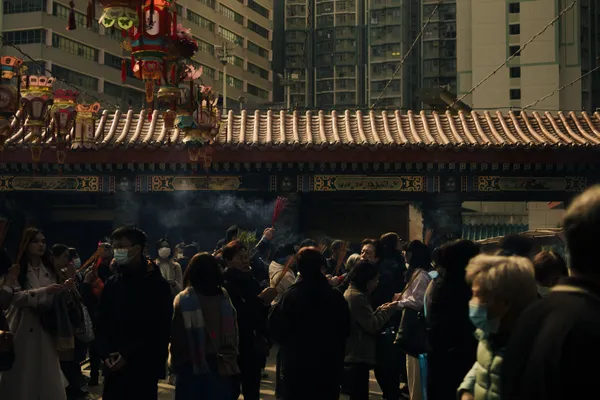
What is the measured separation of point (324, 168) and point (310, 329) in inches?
401

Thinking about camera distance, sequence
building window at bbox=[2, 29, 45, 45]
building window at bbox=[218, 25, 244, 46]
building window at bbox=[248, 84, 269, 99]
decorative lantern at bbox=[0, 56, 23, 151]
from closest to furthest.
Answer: decorative lantern at bbox=[0, 56, 23, 151]
building window at bbox=[2, 29, 45, 45]
building window at bbox=[218, 25, 244, 46]
building window at bbox=[248, 84, 269, 99]

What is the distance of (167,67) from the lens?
10297mm

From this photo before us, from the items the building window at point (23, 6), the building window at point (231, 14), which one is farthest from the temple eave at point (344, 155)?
the building window at point (231, 14)

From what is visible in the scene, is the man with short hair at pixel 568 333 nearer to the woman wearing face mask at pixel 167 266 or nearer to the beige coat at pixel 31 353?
the beige coat at pixel 31 353

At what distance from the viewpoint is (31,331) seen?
6824 mm

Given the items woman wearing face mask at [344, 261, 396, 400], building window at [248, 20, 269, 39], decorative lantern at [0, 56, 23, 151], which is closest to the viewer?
woman wearing face mask at [344, 261, 396, 400]

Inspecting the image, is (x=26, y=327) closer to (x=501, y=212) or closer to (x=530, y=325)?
(x=530, y=325)

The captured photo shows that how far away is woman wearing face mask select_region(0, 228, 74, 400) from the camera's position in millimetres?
6688

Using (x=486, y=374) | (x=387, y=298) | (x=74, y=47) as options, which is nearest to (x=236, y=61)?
(x=74, y=47)

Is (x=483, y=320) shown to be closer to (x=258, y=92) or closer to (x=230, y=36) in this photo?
(x=230, y=36)

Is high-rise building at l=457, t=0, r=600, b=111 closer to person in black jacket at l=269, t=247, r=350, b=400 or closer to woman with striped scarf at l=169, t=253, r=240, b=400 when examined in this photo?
person in black jacket at l=269, t=247, r=350, b=400

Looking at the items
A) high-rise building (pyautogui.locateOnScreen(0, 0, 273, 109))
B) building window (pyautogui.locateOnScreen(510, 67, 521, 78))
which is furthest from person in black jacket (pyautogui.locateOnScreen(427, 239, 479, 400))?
building window (pyautogui.locateOnScreen(510, 67, 521, 78))

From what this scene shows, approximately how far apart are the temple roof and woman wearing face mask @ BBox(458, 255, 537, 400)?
38.2 ft

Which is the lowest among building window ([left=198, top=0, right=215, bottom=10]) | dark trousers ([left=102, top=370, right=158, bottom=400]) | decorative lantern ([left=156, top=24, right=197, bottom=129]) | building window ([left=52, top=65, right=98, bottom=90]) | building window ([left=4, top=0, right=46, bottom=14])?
dark trousers ([left=102, top=370, right=158, bottom=400])
